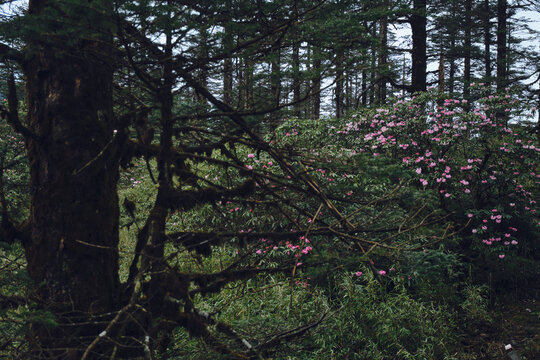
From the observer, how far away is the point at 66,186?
5.80 ft

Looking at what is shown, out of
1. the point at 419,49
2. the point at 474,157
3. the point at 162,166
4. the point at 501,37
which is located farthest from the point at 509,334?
the point at 501,37

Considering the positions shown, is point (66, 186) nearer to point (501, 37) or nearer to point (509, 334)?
point (509, 334)

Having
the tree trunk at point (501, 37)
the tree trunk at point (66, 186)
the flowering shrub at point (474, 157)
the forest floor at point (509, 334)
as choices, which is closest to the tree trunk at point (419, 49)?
the flowering shrub at point (474, 157)

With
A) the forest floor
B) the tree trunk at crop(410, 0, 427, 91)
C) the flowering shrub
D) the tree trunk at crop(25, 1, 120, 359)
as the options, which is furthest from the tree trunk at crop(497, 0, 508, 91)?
the tree trunk at crop(25, 1, 120, 359)

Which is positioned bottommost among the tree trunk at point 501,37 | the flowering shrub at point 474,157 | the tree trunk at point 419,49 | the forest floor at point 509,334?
the forest floor at point 509,334

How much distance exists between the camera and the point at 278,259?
558cm

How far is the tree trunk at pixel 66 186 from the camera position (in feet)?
5.79

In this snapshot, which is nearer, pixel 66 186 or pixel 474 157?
pixel 66 186

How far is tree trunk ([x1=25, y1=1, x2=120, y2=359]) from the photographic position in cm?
177

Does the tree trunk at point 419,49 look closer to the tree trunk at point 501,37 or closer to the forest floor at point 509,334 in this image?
the forest floor at point 509,334

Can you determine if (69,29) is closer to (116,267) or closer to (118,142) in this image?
(118,142)

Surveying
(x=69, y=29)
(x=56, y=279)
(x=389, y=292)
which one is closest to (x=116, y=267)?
(x=56, y=279)

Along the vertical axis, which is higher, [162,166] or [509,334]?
[162,166]

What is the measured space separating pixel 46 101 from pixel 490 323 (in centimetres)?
601
